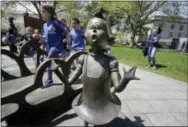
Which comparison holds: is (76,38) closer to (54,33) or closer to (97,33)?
(54,33)

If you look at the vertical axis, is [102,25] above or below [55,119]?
above

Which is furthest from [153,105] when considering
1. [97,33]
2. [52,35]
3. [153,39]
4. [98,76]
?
[153,39]

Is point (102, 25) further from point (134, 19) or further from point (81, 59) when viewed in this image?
point (134, 19)

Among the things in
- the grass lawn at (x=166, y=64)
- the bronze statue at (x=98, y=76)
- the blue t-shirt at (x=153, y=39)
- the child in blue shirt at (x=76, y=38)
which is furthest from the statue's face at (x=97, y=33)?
the blue t-shirt at (x=153, y=39)

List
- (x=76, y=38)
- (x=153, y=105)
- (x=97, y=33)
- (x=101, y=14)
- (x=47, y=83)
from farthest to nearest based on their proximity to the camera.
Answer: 1. (x=76, y=38)
2. (x=153, y=105)
3. (x=47, y=83)
4. (x=101, y=14)
5. (x=97, y=33)

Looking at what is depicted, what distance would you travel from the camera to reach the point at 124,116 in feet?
11.1

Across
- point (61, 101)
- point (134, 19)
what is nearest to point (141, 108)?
point (61, 101)

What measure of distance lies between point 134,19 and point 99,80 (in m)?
27.2

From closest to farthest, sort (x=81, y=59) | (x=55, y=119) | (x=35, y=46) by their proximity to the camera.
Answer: (x=81, y=59), (x=55, y=119), (x=35, y=46)

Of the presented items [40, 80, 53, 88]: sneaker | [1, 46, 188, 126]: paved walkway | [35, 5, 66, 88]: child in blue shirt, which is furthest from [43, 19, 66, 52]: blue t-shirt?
[1, 46, 188, 126]: paved walkway

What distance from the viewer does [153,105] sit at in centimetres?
412

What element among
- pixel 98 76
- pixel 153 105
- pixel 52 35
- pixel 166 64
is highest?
pixel 52 35

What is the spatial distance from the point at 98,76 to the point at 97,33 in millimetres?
466

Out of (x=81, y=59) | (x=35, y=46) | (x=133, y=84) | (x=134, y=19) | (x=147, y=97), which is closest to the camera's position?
(x=81, y=59)
